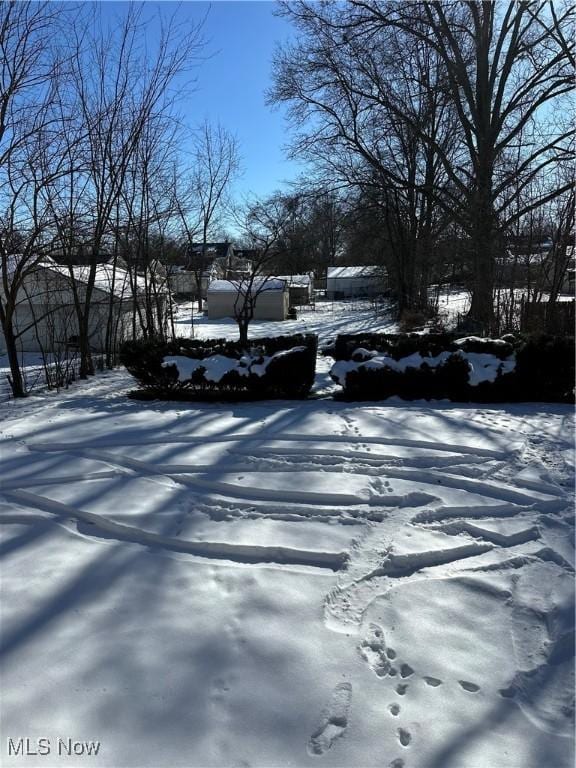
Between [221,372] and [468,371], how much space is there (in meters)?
3.41

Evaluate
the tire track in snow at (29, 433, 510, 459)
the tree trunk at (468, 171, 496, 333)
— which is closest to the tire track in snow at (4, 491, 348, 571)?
the tire track in snow at (29, 433, 510, 459)

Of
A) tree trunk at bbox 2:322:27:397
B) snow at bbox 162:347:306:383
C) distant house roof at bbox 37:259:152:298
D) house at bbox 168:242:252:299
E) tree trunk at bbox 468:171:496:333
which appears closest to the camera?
snow at bbox 162:347:306:383

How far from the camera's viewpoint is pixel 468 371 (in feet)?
23.3

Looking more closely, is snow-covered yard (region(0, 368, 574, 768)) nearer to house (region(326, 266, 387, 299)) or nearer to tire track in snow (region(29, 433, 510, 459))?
tire track in snow (region(29, 433, 510, 459))

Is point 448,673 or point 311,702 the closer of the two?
point 311,702

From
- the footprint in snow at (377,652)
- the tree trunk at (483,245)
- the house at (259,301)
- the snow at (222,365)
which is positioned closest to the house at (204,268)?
the house at (259,301)

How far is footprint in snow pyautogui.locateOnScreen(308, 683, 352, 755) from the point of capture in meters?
1.92

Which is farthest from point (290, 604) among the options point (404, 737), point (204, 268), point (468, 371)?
point (204, 268)

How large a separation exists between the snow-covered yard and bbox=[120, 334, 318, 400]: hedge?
2413 mm

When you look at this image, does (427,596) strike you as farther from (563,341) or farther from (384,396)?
(563,341)

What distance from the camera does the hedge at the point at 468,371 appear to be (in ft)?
23.1

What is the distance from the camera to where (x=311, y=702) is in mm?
2102

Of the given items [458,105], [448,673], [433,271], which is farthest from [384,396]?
[433,271]

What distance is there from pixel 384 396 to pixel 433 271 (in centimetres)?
2039
